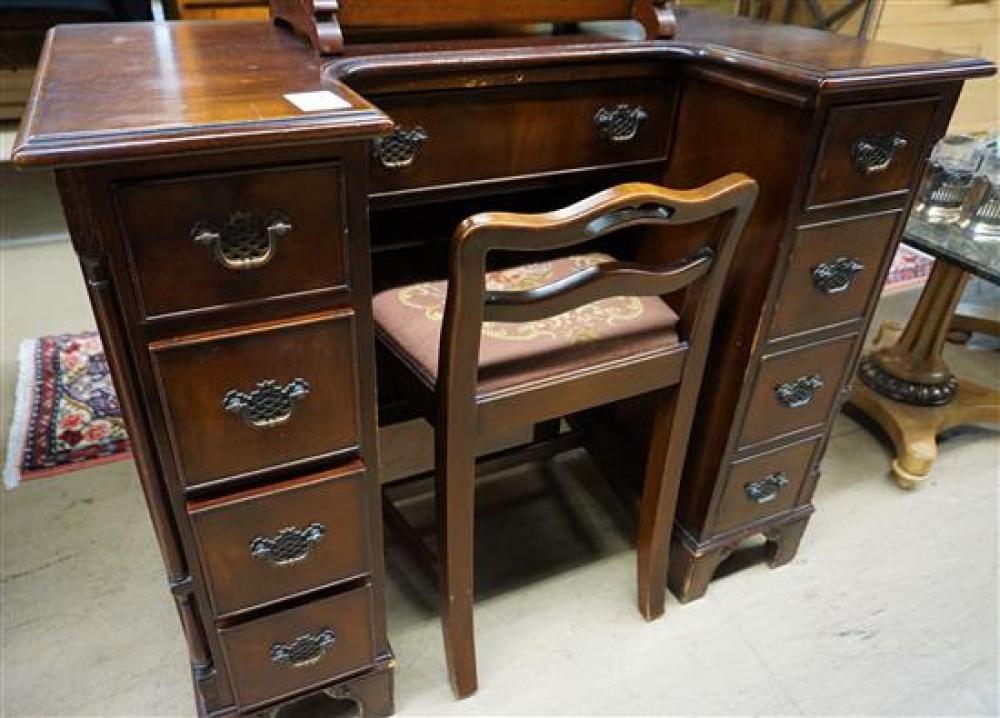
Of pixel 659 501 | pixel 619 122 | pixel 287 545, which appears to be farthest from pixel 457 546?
pixel 619 122

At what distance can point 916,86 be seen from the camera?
3.01ft

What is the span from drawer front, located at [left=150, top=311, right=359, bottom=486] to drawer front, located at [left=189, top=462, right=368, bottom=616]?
41 mm

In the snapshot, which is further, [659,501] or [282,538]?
[659,501]

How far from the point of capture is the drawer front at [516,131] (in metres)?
0.91

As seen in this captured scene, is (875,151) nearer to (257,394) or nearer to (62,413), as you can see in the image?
(257,394)

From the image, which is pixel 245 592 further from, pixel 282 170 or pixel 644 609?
pixel 644 609

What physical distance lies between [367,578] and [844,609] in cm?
88

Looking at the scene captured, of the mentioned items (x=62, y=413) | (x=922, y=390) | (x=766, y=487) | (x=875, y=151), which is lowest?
(x=62, y=413)

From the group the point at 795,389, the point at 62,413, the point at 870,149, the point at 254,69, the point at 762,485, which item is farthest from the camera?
the point at 62,413

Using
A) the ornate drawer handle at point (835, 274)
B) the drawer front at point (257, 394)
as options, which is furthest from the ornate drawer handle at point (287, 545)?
the ornate drawer handle at point (835, 274)

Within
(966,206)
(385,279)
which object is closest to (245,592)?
(385,279)

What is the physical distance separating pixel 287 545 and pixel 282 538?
0.01 meters

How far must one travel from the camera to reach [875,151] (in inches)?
37.2

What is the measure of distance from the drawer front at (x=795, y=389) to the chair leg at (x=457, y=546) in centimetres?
45
